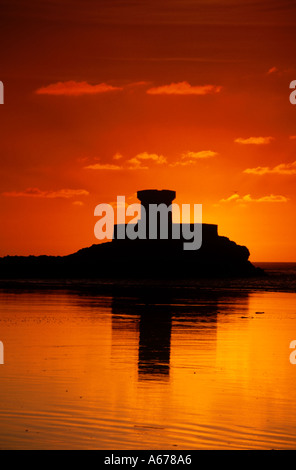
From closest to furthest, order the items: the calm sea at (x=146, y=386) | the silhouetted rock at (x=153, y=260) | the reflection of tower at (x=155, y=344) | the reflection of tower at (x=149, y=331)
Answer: the calm sea at (x=146, y=386), the reflection of tower at (x=155, y=344), the reflection of tower at (x=149, y=331), the silhouetted rock at (x=153, y=260)

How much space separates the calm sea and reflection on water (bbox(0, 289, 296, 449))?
18mm

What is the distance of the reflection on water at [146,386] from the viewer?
1195 cm

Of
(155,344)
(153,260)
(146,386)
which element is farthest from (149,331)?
(153,260)

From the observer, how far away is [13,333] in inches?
989

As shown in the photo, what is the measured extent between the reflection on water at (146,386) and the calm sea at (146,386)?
18 millimetres

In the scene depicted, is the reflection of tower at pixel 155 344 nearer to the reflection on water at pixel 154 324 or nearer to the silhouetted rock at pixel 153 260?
the reflection on water at pixel 154 324

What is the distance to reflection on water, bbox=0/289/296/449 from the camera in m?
11.9

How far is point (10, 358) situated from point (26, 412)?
6.13 metres

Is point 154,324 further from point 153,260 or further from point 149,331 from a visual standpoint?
point 153,260

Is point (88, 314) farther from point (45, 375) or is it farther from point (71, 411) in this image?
point (71, 411)

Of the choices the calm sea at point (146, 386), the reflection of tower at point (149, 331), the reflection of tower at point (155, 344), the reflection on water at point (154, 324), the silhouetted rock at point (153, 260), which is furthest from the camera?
the silhouetted rock at point (153, 260)

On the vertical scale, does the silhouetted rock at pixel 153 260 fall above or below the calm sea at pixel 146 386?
above

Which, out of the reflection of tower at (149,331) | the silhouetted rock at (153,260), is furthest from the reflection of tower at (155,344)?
the silhouetted rock at (153,260)
